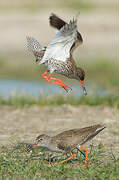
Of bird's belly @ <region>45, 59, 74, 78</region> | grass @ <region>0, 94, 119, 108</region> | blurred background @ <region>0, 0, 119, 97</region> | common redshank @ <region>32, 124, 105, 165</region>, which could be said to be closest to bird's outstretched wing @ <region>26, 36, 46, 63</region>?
bird's belly @ <region>45, 59, 74, 78</region>

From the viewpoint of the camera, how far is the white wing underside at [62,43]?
21.2 feet

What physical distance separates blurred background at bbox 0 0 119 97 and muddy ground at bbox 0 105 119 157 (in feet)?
3.04

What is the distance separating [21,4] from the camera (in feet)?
120

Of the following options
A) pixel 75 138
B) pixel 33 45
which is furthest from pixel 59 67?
pixel 75 138

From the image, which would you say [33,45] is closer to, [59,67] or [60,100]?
[59,67]

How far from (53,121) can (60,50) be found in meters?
2.92

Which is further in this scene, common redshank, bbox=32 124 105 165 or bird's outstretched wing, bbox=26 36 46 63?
bird's outstretched wing, bbox=26 36 46 63

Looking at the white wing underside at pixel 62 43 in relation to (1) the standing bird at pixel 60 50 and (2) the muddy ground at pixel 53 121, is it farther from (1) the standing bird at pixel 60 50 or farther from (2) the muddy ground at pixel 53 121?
(2) the muddy ground at pixel 53 121

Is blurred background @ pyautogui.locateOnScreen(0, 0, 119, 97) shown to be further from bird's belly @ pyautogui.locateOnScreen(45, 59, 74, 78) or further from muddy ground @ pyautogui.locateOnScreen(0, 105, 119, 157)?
bird's belly @ pyautogui.locateOnScreen(45, 59, 74, 78)

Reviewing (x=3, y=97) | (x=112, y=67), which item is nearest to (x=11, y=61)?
(x=112, y=67)

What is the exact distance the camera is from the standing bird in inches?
257

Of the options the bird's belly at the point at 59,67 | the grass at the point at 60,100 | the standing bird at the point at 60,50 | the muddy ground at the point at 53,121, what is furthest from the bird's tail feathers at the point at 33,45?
the grass at the point at 60,100

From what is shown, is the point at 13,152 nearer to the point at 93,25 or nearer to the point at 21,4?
the point at 93,25

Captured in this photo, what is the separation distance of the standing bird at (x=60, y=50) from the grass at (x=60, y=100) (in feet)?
11.0
